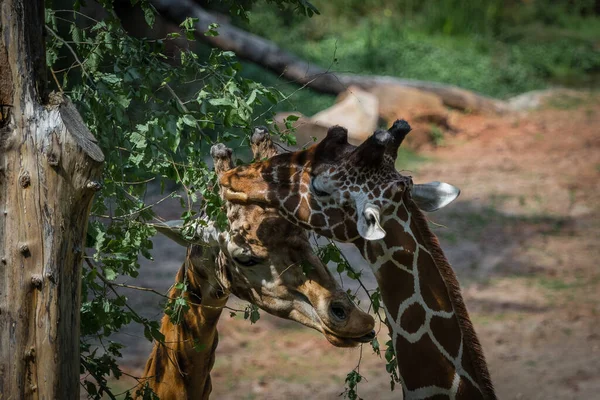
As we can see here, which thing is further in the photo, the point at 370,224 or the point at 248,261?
the point at 248,261

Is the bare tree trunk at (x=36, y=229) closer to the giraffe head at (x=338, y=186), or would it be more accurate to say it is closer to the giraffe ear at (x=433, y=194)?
the giraffe head at (x=338, y=186)

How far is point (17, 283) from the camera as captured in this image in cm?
279

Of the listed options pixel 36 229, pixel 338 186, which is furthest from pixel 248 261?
pixel 36 229

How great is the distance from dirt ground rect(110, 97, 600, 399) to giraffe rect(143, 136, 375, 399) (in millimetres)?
1054

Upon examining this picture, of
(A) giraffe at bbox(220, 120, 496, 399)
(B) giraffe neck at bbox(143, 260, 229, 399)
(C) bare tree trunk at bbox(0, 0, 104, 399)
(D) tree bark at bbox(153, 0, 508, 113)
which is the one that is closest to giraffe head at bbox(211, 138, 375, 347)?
(A) giraffe at bbox(220, 120, 496, 399)

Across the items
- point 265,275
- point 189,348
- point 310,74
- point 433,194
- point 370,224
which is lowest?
point 189,348

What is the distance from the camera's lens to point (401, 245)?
3.19 m

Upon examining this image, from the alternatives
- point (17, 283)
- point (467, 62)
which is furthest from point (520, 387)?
point (467, 62)

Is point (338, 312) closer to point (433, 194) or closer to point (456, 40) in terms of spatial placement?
point (433, 194)

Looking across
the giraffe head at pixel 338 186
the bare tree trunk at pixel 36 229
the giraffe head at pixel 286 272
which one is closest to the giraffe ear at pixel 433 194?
the giraffe head at pixel 338 186

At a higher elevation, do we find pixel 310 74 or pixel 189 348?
pixel 310 74

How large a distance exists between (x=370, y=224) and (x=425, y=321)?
544 millimetres

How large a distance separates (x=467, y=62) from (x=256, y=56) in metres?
4.57

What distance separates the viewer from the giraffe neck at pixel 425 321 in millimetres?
3232
